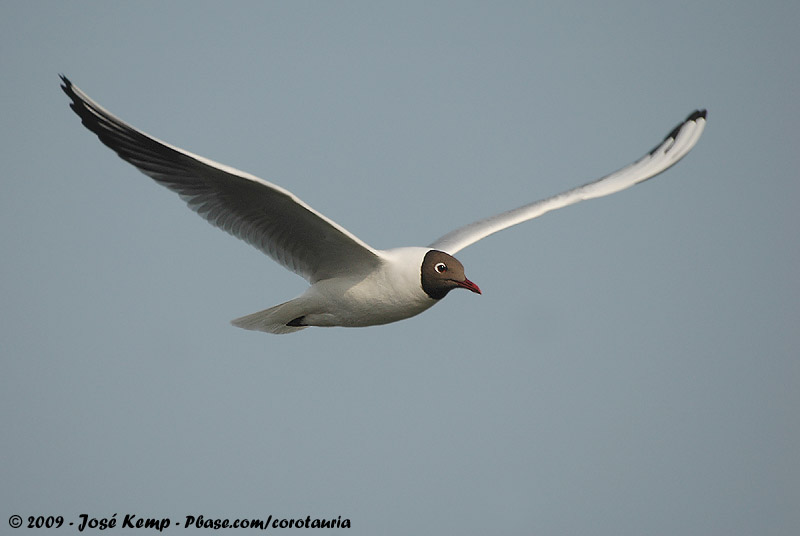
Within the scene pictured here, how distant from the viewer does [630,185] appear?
10.2 metres

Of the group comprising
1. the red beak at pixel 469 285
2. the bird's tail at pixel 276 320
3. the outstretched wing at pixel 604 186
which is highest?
the outstretched wing at pixel 604 186

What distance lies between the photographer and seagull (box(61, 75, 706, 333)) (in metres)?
7.23

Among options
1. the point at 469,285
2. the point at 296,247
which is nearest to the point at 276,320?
the point at 296,247

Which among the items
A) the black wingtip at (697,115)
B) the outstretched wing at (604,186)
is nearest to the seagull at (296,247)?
the outstretched wing at (604,186)

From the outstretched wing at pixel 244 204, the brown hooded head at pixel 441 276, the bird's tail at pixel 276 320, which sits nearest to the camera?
the outstretched wing at pixel 244 204

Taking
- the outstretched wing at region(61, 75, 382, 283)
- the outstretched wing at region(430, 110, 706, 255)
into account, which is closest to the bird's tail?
the outstretched wing at region(61, 75, 382, 283)

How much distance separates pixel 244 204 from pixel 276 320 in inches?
54.8

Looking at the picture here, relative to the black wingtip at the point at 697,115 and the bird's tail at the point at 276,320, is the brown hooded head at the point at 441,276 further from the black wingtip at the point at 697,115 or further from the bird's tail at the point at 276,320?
the black wingtip at the point at 697,115

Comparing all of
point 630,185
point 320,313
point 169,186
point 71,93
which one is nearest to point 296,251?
point 320,313

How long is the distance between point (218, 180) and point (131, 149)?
0.70 meters

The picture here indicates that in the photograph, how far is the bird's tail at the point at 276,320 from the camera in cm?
848

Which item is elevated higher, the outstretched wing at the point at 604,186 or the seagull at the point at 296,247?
the outstretched wing at the point at 604,186

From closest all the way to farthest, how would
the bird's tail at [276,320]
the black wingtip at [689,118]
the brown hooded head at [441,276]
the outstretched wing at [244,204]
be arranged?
the outstretched wing at [244,204], the brown hooded head at [441,276], the bird's tail at [276,320], the black wingtip at [689,118]

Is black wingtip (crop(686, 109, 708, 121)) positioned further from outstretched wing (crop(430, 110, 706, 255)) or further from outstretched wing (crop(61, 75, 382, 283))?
outstretched wing (crop(61, 75, 382, 283))
